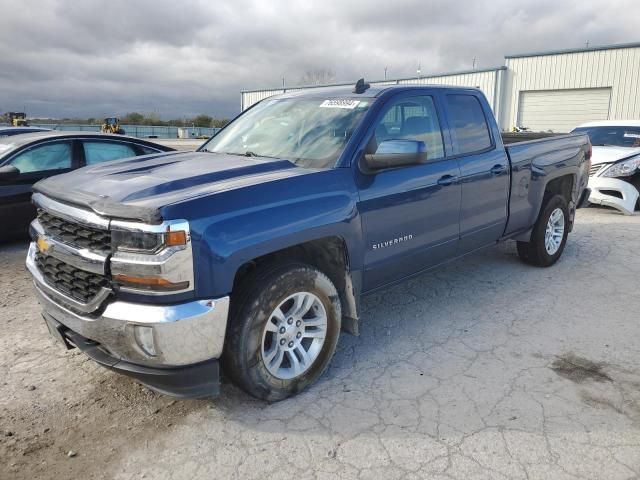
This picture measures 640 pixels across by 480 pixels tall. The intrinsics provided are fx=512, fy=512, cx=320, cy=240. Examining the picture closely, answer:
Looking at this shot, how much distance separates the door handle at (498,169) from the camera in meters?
Result: 4.60

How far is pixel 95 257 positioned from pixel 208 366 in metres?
0.81

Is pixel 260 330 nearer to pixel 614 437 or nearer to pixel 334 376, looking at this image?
pixel 334 376

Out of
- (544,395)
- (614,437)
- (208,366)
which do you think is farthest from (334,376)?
(614,437)

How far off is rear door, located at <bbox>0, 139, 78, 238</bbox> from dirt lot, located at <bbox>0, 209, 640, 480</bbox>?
2271 millimetres

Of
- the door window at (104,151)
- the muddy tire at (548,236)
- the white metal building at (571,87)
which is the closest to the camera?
the muddy tire at (548,236)

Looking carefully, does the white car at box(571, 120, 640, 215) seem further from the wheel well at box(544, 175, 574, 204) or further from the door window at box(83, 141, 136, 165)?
the door window at box(83, 141, 136, 165)

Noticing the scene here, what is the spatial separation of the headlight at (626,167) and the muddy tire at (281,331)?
7.63 meters

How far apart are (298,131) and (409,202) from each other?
98cm

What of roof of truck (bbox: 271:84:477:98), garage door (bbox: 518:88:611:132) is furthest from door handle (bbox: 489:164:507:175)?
garage door (bbox: 518:88:611:132)

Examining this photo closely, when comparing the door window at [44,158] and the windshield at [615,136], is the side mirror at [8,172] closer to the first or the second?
the door window at [44,158]

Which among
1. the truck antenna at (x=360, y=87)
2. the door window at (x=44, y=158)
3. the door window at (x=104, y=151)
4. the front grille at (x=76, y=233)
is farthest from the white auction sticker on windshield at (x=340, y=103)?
the door window at (x=44, y=158)

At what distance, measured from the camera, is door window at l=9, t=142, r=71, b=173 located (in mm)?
6492

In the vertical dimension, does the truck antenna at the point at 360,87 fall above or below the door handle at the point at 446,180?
above

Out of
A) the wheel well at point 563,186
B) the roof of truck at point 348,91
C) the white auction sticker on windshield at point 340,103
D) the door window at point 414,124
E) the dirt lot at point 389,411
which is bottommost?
the dirt lot at point 389,411
